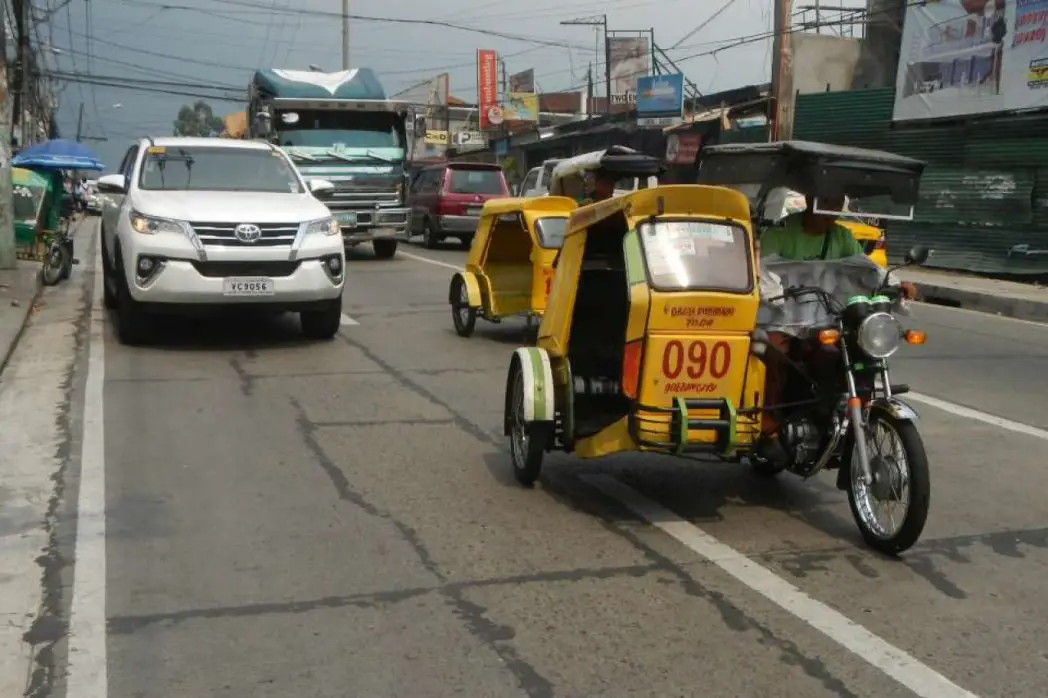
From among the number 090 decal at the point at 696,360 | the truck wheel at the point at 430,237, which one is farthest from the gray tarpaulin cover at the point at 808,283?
the truck wheel at the point at 430,237

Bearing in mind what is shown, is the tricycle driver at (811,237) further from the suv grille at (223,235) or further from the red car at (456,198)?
the red car at (456,198)

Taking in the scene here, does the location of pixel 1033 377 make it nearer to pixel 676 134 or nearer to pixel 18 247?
pixel 18 247

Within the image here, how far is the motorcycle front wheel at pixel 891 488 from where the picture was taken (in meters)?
4.92

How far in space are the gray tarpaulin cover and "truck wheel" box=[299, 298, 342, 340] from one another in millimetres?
6062

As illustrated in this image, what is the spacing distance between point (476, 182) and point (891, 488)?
21.7 meters

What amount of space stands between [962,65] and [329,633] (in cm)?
2014

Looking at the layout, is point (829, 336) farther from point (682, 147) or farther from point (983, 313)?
point (682, 147)

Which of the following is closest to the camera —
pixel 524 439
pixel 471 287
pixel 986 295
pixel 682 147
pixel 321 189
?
pixel 524 439

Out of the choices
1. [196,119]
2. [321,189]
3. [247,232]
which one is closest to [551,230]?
[321,189]

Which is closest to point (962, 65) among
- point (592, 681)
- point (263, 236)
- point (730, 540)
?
point (263, 236)

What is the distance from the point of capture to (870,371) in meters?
5.29

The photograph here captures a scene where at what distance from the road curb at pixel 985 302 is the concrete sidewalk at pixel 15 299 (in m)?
12.5

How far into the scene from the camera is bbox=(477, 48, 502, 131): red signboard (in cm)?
5234

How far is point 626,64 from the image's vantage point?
41531 millimetres
